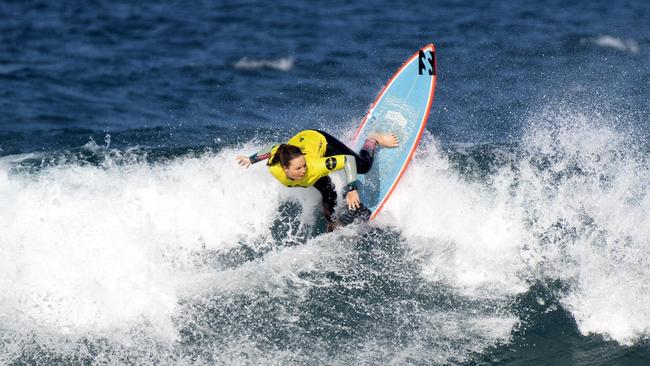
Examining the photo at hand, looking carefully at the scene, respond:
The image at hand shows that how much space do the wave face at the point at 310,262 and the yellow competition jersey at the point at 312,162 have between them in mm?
974

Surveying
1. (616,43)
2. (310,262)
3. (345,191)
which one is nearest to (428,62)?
(345,191)

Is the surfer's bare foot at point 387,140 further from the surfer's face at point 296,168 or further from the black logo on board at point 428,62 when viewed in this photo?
the surfer's face at point 296,168

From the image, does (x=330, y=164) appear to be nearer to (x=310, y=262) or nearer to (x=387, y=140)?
(x=310, y=262)

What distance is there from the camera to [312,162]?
8.30 m

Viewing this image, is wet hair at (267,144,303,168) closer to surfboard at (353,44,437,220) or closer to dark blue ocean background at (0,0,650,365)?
dark blue ocean background at (0,0,650,365)

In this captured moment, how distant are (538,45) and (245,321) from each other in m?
11.5

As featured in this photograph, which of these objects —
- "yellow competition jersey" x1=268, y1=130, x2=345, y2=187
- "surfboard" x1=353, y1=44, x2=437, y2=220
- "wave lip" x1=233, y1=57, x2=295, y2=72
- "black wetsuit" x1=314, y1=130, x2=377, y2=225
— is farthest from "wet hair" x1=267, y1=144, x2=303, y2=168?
"wave lip" x1=233, y1=57, x2=295, y2=72

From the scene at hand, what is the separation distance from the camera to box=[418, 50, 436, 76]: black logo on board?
9711mm

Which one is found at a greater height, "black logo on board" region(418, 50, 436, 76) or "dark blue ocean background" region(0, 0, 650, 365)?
"black logo on board" region(418, 50, 436, 76)

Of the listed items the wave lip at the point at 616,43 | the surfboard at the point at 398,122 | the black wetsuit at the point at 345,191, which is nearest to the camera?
the black wetsuit at the point at 345,191

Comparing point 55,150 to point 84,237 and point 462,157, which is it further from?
point 462,157

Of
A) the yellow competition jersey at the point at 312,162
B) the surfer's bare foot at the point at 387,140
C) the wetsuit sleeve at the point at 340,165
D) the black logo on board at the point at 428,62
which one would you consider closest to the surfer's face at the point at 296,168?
the yellow competition jersey at the point at 312,162

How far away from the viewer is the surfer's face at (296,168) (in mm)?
7863

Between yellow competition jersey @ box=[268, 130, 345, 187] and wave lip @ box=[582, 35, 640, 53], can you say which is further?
wave lip @ box=[582, 35, 640, 53]
